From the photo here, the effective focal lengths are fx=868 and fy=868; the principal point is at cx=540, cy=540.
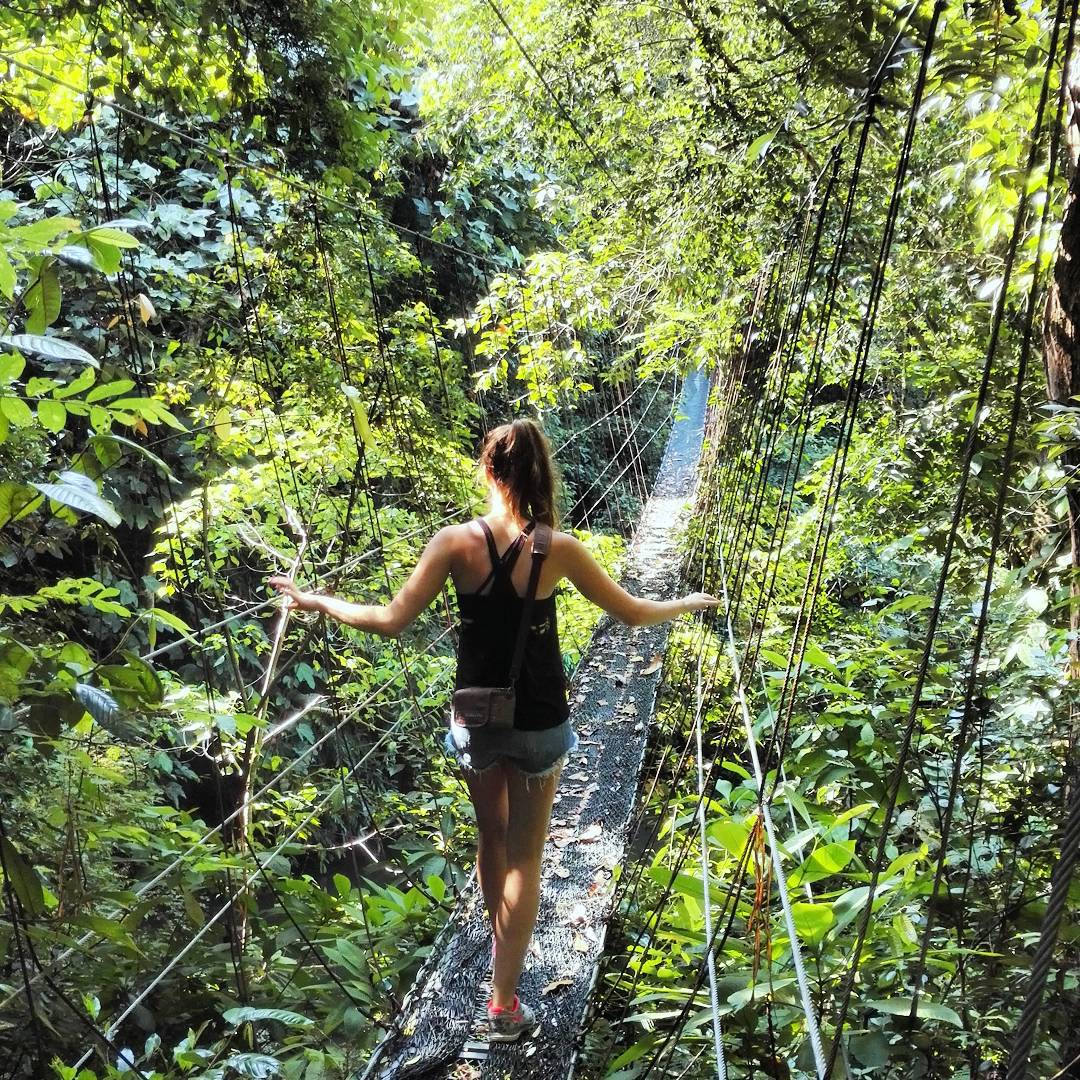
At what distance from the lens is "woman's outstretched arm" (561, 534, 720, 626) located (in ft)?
3.59

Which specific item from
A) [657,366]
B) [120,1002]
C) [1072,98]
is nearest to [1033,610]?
[1072,98]

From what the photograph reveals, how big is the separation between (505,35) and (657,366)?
142 cm

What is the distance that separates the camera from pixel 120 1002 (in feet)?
3.99

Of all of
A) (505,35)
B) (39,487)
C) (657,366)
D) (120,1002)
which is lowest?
(120,1002)

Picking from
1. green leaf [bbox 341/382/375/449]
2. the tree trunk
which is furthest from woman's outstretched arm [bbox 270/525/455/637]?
the tree trunk

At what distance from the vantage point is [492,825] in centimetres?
115

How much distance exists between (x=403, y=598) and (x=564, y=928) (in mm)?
691

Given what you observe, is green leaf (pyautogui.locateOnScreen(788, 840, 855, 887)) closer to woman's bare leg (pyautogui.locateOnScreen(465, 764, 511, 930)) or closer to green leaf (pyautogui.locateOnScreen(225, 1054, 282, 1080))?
woman's bare leg (pyautogui.locateOnScreen(465, 764, 511, 930))

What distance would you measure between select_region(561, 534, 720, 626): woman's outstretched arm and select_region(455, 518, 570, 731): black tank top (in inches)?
2.0

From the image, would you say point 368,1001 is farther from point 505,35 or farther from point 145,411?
point 505,35

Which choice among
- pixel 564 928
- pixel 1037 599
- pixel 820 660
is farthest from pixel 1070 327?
pixel 564 928

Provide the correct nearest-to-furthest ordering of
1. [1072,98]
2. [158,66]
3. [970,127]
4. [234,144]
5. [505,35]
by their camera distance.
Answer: [1072,98]
[970,127]
[158,66]
[234,144]
[505,35]

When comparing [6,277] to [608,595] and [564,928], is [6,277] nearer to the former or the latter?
[608,595]

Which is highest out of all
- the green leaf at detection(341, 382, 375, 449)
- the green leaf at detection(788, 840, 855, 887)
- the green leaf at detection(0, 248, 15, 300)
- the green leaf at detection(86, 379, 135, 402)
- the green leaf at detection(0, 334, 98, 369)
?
the green leaf at detection(341, 382, 375, 449)
